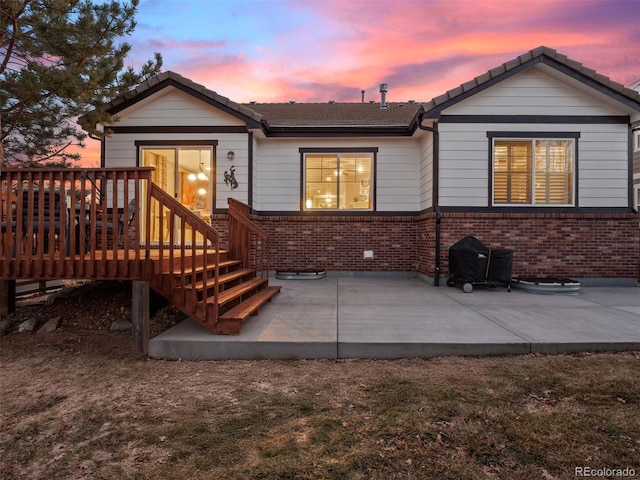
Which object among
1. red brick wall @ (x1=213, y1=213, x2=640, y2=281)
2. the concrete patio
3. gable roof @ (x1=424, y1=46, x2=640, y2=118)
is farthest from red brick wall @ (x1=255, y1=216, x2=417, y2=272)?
gable roof @ (x1=424, y1=46, x2=640, y2=118)

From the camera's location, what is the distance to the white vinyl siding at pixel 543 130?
7.64 metres

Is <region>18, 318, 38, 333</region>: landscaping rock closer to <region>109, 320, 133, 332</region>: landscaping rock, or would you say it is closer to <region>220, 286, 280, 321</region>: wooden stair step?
<region>109, 320, 133, 332</region>: landscaping rock

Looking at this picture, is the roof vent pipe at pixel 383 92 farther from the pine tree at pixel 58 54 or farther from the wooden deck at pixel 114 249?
the wooden deck at pixel 114 249

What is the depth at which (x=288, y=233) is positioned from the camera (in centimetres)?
886

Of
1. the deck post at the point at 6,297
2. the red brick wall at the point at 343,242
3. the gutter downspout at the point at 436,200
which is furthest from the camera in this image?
the red brick wall at the point at 343,242

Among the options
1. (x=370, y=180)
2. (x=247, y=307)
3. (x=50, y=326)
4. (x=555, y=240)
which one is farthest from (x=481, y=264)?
(x=50, y=326)

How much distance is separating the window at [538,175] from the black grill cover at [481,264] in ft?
4.92

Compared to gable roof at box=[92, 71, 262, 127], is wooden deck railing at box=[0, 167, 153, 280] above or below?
below

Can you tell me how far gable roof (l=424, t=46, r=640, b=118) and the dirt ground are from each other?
5.79 metres

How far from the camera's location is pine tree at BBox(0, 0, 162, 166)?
19.2ft

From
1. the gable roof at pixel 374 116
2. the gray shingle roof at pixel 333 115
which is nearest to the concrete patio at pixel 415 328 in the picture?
the gable roof at pixel 374 116

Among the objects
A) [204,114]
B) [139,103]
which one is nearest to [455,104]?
[204,114]

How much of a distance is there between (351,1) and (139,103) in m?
5.69

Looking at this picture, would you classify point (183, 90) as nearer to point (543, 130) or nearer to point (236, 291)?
point (236, 291)
